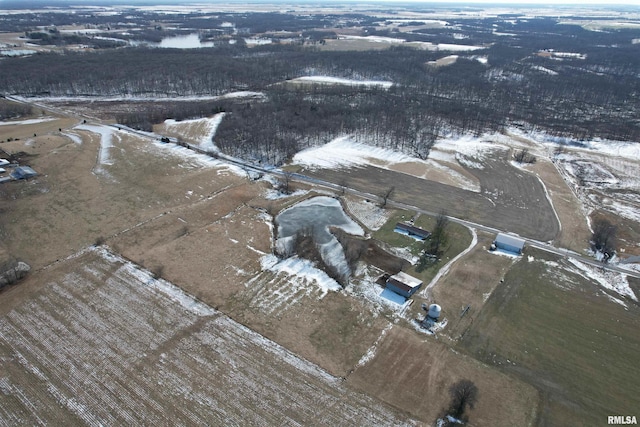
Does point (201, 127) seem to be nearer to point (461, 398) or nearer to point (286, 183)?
point (286, 183)

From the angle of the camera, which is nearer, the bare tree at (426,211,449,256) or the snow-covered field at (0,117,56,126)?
the bare tree at (426,211,449,256)

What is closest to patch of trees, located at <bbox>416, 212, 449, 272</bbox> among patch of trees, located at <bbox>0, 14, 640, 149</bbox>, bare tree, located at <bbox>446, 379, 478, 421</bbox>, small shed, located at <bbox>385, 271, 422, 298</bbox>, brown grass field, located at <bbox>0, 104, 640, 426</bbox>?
brown grass field, located at <bbox>0, 104, 640, 426</bbox>

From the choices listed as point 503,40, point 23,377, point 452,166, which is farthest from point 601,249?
point 503,40

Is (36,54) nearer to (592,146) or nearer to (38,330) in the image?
(38,330)

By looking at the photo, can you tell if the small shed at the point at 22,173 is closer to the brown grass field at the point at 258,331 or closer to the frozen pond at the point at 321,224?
the brown grass field at the point at 258,331

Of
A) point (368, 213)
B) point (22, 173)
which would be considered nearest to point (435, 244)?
point (368, 213)

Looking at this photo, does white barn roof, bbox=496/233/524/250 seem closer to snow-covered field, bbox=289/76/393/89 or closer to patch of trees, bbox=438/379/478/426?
patch of trees, bbox=438/379/478/426
